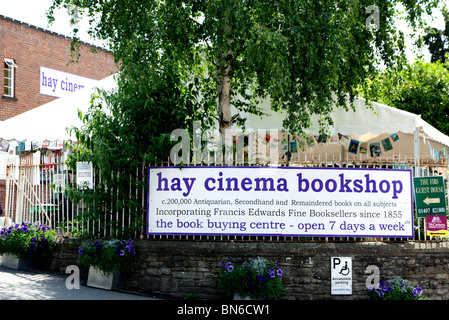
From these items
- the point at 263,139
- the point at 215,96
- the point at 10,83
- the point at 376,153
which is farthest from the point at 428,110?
the point at 10,83

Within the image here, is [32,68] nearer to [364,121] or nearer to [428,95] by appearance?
[364,121]

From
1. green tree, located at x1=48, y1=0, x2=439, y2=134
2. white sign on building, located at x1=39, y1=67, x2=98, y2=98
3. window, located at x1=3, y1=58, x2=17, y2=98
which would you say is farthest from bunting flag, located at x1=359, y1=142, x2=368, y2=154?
window, located at x1=3, y1=58, x2=17, y2=98

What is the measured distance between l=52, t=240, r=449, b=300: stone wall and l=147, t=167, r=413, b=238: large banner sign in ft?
0.78

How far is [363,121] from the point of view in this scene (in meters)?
10.7

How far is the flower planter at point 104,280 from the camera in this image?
8016mm

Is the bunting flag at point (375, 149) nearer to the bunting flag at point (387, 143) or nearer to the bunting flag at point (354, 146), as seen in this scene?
the bunting flag at point (387, 143)

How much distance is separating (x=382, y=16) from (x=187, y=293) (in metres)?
5.85

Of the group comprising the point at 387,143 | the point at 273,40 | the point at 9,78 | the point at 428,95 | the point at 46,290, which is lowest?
the point at 46,290

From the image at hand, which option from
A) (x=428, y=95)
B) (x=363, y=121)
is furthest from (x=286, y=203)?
(x=428, y=95)

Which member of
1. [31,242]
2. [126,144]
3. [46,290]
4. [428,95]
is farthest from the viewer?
[428,95]

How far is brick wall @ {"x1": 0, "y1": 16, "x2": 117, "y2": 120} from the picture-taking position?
18469mm

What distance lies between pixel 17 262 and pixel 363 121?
735 cm

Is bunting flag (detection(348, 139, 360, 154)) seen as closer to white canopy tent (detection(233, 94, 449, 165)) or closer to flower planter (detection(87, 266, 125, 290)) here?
white canopy tent (detection(233, 94, 449, 165))

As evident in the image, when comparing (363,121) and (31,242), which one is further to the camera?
(363,121)
